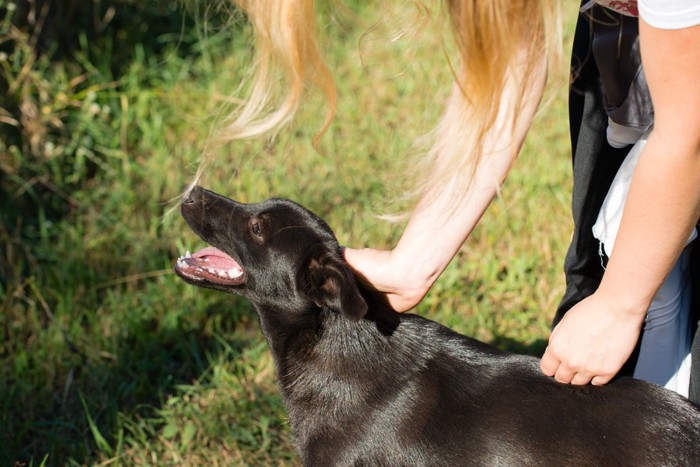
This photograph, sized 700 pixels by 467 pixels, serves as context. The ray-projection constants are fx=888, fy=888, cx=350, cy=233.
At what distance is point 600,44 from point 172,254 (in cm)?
249

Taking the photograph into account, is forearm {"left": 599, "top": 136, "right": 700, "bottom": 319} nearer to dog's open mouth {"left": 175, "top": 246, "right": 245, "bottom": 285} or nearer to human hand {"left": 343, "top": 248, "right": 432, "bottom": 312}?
human hand {"left": 343, "top": 248, "right": 432, "bottom": 312}

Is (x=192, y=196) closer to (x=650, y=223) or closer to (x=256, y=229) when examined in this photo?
(x=256, y=229)

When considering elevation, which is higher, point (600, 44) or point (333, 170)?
point (600, 44)

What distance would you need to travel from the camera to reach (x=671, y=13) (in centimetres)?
182

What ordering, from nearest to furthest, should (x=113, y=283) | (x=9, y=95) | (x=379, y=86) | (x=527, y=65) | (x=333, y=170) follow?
(x=527, y=65)
(x=113, y=283)
(x=9, y=95)
(x=333, y=170)
(x=379, y=86)

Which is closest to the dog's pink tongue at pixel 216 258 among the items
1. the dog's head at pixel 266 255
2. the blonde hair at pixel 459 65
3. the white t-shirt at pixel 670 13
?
the dog's head at pixel 266 255

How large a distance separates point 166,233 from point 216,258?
148 centimetres

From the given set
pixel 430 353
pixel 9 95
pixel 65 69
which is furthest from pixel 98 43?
pixel 430 353

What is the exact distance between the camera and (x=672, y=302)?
2811 mm

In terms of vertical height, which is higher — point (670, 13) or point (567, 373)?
point (670, 13)

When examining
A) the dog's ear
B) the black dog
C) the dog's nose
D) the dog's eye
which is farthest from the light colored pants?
the dog's nose

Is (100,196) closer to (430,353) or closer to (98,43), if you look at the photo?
(98,43)

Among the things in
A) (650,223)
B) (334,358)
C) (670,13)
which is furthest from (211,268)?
(670,13)

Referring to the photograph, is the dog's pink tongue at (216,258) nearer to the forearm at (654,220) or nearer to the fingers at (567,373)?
the fingers at (567,373)
